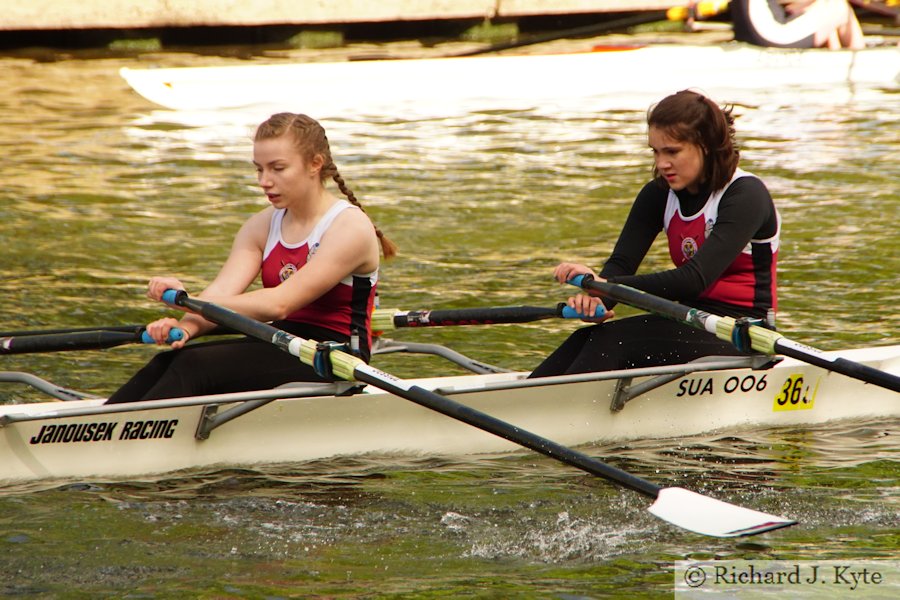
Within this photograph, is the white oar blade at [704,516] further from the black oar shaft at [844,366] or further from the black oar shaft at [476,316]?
the black oar shaft at [476,316]

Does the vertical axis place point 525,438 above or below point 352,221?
below

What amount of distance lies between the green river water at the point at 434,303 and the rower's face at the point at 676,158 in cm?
115

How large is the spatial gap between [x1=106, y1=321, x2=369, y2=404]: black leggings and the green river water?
37 cm

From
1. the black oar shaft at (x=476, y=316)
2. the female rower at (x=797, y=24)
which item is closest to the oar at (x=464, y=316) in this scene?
the black oar shaft at (x=476, y=316)

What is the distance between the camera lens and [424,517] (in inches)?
180

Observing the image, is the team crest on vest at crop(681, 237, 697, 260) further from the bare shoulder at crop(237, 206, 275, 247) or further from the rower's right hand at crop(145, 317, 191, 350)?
the rower's right hand at crop(145, 317, 191, 350)

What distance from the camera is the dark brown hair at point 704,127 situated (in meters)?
4.84

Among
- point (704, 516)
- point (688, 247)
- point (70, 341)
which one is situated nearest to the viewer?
point (704, 516)

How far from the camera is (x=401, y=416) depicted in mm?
5086

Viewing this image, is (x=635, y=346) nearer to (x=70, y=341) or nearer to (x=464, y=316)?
(x=464, y=316)

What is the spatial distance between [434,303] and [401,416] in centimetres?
264

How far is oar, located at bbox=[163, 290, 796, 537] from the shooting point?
13.4ft

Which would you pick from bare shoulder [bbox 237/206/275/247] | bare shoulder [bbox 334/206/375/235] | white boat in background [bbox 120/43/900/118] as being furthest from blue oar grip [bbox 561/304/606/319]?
white boat in background [bbox 120/43/900/118]

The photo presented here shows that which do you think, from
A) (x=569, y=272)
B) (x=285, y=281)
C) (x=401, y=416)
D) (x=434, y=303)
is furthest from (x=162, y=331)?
(x=434, y=303)
